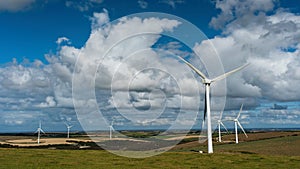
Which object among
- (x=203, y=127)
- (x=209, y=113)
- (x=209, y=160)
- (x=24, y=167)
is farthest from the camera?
(x=203, y=127)

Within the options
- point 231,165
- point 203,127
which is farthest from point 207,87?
point 231,165

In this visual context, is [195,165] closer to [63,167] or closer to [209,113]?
[63,167]

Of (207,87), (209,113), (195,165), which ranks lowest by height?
(195,165)

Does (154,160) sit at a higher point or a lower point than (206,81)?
lower

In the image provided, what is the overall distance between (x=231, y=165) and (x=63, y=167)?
18167 millimetres

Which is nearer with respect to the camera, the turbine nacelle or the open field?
the open field

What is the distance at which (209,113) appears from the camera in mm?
59312

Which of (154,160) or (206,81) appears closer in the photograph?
(154,160)

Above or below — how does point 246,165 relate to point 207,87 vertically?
below

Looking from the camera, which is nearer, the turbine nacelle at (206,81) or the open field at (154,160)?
the open field at (154,160)

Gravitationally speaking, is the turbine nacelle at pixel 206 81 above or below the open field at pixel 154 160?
above

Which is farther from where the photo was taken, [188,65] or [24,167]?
[188,65]

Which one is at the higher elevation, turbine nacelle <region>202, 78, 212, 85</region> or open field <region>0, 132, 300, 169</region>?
turbine nacelle <region>202, 78, 212, 85</region>

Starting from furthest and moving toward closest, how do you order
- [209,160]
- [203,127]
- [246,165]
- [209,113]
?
[203,127] → [209,113] → [209,160] → [246,165]
